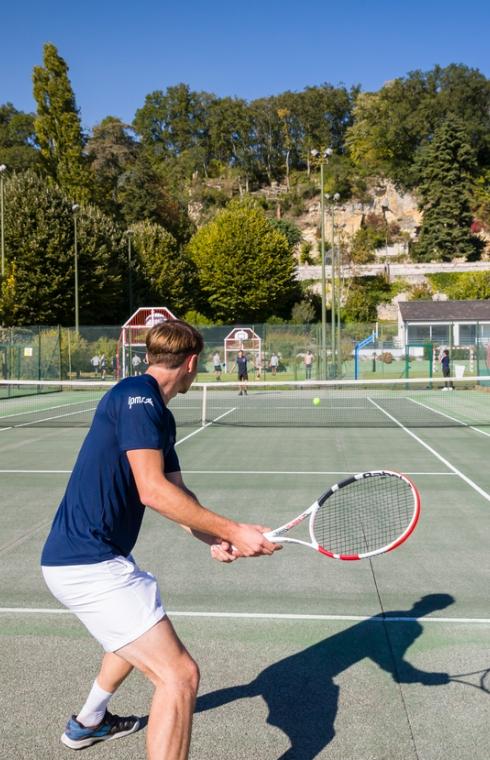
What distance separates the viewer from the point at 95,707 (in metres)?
3.48

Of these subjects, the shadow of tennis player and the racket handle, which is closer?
the racket handle

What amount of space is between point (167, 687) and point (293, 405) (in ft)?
77.9

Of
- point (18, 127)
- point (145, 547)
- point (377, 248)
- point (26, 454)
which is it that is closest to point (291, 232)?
point (377, 248)

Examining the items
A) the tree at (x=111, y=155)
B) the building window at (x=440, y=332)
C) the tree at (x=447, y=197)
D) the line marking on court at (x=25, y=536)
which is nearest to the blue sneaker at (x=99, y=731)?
the line marking on court at (x=25, y=536)

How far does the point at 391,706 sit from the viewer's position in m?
3.89

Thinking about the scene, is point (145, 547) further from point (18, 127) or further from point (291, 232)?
point (18, 127)

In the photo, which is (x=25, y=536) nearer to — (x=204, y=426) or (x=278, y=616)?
(x=278, y=616)

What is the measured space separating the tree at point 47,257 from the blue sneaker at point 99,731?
45062 millimetres

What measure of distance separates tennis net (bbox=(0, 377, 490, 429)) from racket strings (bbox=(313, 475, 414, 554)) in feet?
39.7

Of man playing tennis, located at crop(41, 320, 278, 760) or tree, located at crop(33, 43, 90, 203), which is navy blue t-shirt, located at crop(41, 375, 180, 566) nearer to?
man playing tennis, located at crop(41, 320, 278, 760)

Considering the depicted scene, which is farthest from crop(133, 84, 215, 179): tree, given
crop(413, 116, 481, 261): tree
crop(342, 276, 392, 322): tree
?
crop(342, 276, 392, 322): tree

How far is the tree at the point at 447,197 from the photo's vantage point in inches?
3366

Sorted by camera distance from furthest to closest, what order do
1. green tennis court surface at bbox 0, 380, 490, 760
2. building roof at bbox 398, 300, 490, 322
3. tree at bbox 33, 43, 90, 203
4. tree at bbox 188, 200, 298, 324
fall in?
tree at bbox 188, 200, 298, 324, tree at bbox 33, 43, 90, 203, building roof at bbox 398, 300, 490, 322, green tennis court surface at bbox 0, 380, 490, 760

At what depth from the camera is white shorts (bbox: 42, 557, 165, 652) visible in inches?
115
